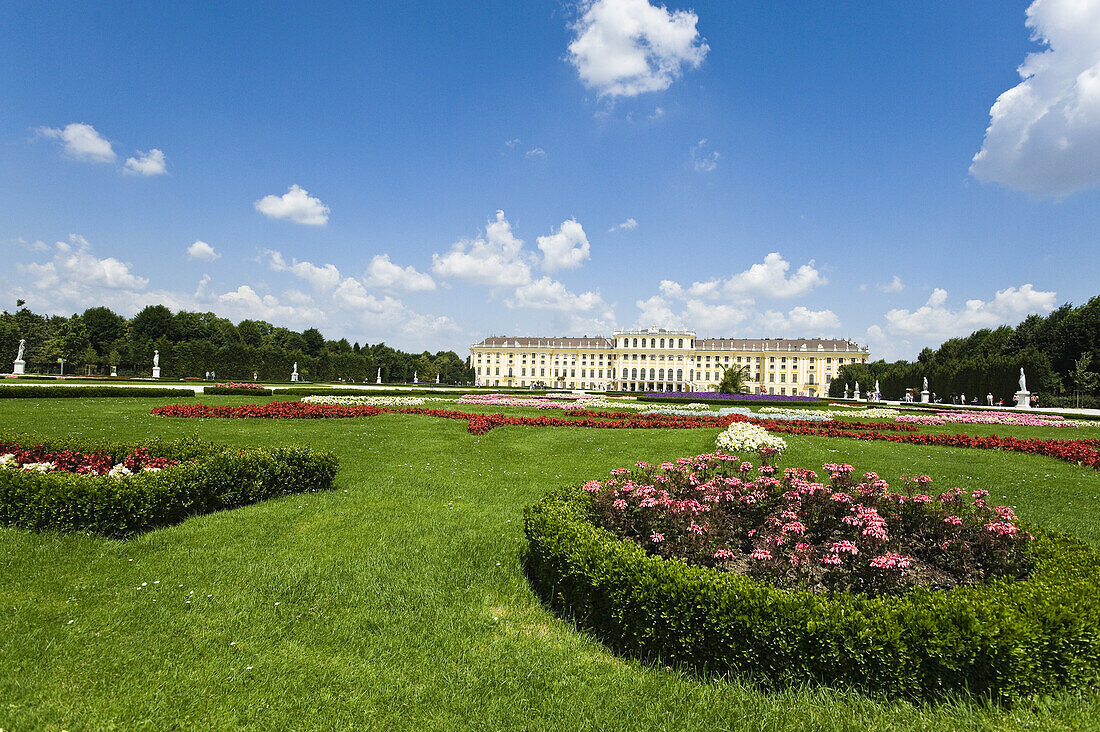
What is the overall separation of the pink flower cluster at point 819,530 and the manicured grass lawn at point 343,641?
1.02 meters

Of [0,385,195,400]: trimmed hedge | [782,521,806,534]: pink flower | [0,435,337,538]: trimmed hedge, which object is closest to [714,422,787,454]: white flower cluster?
[782,521,806,534]: pink flower

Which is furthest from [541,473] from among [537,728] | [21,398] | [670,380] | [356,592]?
[670,380]

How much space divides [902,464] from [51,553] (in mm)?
12042

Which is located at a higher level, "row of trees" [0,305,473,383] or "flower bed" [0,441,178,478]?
"row of trees" [0,305,473,383]

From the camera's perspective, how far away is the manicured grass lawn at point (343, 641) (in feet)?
8.91

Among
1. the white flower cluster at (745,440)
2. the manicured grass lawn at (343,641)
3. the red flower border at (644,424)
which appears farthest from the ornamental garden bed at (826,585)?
the red flower border at (644,424)

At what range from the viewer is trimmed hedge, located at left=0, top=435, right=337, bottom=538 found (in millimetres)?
5250

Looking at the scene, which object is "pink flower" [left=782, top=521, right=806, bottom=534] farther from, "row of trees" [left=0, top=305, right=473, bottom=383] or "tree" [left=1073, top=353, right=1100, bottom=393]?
"row of trees" [left=0, top=305, right=473, bottom=383]

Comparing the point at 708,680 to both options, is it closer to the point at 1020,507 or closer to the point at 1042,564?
the point at 1042,564

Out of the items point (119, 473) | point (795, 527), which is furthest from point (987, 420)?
point (119, 473)

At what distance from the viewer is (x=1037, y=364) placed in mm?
36875

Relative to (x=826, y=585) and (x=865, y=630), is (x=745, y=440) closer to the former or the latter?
(x=826, y=585)

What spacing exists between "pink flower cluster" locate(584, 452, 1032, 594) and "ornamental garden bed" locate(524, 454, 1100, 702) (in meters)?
0.02

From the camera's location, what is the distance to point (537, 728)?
8.97ft
